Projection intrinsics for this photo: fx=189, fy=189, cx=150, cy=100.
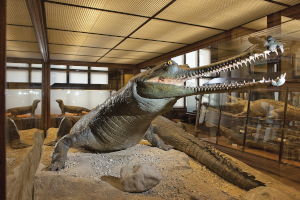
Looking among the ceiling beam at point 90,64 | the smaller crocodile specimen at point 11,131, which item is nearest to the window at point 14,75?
the smaller crocodile specimen at point 11,131

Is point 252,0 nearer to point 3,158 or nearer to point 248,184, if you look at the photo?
point 248,184

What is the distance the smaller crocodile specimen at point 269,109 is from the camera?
198 centimetres

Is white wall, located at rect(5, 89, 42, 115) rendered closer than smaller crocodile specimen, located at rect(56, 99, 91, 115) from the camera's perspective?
Yes

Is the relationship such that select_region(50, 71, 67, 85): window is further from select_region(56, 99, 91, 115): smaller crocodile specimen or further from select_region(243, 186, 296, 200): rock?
select_region(243, 186, 296, 200): rock

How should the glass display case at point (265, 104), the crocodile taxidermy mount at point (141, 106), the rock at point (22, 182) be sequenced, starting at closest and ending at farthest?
the rock at point (22, 182) → the crocodile taxidermy mount at point (141, 106) → the glass display case at point (265, 104)

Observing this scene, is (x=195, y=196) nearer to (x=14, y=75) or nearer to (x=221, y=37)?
(x=14, y=75)

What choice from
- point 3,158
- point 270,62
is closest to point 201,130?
point 270,62

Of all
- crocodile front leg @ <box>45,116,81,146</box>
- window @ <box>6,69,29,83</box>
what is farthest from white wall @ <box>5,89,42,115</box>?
crocodile front leg @ <box>45,116,81,146</box>

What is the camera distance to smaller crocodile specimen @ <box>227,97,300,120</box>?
6.50 ft

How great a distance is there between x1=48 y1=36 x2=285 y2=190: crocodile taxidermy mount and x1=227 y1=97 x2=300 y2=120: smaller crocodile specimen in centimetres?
Result: 74

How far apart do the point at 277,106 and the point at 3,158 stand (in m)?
2.42

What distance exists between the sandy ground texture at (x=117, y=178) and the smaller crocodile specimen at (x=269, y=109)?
73 cm

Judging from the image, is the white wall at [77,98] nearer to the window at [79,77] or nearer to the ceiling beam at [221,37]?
the window at [79,77]

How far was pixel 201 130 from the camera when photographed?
3.41m
